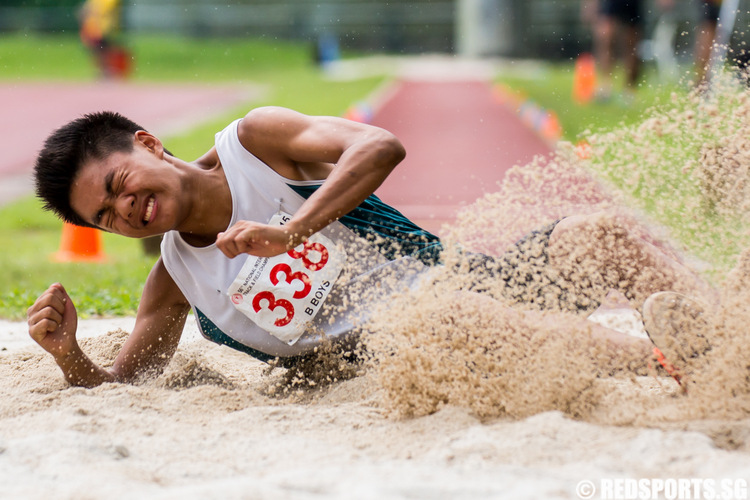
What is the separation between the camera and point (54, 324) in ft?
8.32

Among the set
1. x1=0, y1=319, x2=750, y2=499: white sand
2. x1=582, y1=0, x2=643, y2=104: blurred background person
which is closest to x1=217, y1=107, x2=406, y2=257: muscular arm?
x1=0, y1=319, x2=750, y2=499: white sand

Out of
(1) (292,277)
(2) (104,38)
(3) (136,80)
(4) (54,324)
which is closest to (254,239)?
(1) (292,277)

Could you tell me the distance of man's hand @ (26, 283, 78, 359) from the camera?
253 cm

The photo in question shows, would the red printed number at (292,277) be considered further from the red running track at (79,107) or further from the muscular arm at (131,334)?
the red running track at (79,107)

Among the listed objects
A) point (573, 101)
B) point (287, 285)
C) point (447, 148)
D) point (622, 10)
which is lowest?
point (573, 101)

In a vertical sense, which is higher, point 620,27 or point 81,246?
point 81,246

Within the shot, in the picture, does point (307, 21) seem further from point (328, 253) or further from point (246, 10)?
point (328, 253)

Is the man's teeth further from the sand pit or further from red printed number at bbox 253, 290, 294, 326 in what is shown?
the sand pit

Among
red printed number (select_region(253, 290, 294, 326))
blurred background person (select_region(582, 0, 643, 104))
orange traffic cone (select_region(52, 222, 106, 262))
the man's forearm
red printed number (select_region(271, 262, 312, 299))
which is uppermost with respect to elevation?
red printed number (select_region(271, 262, 312, 299))

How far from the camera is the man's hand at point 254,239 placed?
2.13m

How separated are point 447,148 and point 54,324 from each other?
7800mm

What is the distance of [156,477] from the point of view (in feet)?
6.36

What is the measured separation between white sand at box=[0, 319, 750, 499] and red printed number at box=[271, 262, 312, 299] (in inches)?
11.6

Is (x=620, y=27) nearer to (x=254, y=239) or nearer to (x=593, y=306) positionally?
(x=593, y=306)
